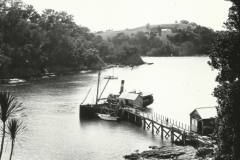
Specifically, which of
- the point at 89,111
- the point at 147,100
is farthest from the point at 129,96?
the point at 89,111

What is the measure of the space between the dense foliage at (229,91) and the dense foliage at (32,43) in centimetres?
11538

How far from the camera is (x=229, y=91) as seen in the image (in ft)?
110

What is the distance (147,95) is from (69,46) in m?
108

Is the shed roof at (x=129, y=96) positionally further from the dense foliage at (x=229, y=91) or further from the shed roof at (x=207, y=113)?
the dense foliage at (x=229, y=91)

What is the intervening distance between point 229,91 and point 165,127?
2819cm

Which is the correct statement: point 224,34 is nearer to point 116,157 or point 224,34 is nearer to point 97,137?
point 116,157

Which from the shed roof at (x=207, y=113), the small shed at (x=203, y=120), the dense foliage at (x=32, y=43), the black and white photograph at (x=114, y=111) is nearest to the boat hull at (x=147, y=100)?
the black and white photograph at (x=114, y=111)

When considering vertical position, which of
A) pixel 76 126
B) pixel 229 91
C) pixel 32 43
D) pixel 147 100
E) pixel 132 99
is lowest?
pixel 76 126

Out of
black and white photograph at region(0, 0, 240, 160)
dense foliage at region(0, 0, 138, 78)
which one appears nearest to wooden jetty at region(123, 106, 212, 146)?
black and white photograph at region(0, 0, 240, 160)

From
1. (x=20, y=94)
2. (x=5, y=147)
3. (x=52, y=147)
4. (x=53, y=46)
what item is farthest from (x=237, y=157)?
(x=53, y=46)

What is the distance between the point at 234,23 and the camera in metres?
34.9

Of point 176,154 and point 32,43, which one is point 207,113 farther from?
point 32,43

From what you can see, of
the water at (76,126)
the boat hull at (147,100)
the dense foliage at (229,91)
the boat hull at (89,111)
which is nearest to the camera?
the dense foliage at (229,91)

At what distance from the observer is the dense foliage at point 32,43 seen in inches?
5802
